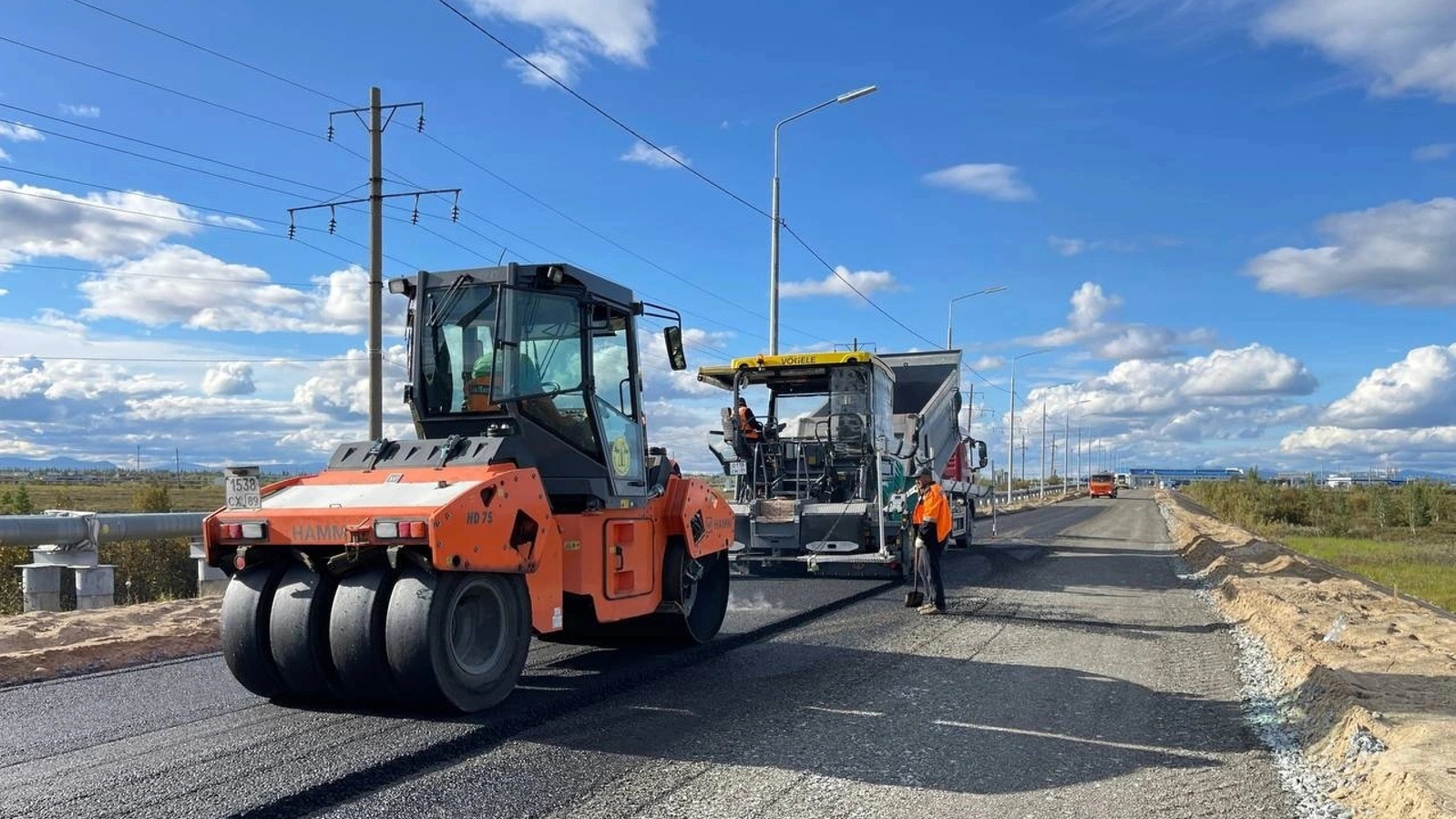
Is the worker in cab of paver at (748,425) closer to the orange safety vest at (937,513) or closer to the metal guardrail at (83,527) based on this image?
the orange safety vest at (937,513)

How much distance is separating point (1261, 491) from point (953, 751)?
5112 cm

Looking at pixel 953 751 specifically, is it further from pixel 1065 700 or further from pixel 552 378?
pixel 552 378

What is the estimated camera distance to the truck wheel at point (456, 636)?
18.6 feet

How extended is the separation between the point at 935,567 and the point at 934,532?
0.39m

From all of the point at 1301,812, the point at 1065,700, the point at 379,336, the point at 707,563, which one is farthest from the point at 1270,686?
the point at 379,336

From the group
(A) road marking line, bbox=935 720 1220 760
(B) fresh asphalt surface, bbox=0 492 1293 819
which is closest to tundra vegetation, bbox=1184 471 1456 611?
(B) fresh asphalt surface, bbox=0 492 1293 819

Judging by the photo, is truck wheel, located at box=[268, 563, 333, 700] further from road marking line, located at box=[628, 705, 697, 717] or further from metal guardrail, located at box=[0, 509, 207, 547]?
metal guardrail, located at box=[0, 509, 207, 547]

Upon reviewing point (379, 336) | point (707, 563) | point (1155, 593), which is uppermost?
point (379, 336)

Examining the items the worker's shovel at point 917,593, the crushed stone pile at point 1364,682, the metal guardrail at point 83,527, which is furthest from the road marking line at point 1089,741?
the metal guardrail at point 83,527

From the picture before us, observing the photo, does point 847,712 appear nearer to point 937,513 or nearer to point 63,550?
point 937,513

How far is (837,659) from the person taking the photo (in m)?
8.13

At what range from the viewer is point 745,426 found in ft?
48.0

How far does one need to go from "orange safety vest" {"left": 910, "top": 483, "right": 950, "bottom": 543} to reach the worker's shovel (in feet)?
0.75

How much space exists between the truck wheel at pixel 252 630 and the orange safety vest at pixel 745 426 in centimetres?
886
